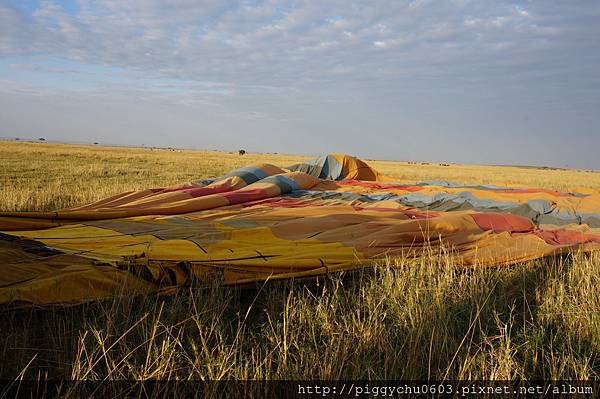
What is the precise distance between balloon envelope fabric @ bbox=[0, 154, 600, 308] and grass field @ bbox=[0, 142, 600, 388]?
14 centimetres

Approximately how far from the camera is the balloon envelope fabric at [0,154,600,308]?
2514 mm

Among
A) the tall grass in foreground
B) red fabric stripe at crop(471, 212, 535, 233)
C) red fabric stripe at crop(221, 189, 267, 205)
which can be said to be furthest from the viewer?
red fabric stripe at crop(221, 189, 267, 205)

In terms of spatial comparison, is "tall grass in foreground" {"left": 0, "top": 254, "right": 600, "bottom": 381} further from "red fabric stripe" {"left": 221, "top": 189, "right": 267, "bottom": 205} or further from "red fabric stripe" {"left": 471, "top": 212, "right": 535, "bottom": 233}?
"red fabric stripe" {"left": 221, "top": 189, "right": 267, "bottom": 205}

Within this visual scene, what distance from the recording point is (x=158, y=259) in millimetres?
2729

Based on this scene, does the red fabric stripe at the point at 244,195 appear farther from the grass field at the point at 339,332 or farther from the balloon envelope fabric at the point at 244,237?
the grass field at the point at 339,332

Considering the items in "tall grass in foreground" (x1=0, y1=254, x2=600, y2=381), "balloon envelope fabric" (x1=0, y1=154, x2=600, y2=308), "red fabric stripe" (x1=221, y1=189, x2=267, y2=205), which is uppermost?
"red fabric stripe" (x1=221, y1=189, x2=267, y2=205)

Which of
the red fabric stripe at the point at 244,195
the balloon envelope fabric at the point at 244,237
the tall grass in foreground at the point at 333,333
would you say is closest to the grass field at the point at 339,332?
the tall grass in foreground at the point at 333,333

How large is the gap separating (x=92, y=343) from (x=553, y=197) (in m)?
6.73

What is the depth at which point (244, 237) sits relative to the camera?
3.78 meters

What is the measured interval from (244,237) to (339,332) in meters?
1.80

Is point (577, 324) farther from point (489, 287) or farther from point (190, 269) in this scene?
point (190, 269)

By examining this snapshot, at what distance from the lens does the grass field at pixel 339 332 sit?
1.85 m

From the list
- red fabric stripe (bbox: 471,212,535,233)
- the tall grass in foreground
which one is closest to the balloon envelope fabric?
red fabric stripe (bbox: 471,212,535,233)

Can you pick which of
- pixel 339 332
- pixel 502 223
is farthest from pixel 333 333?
pixel 502 223
